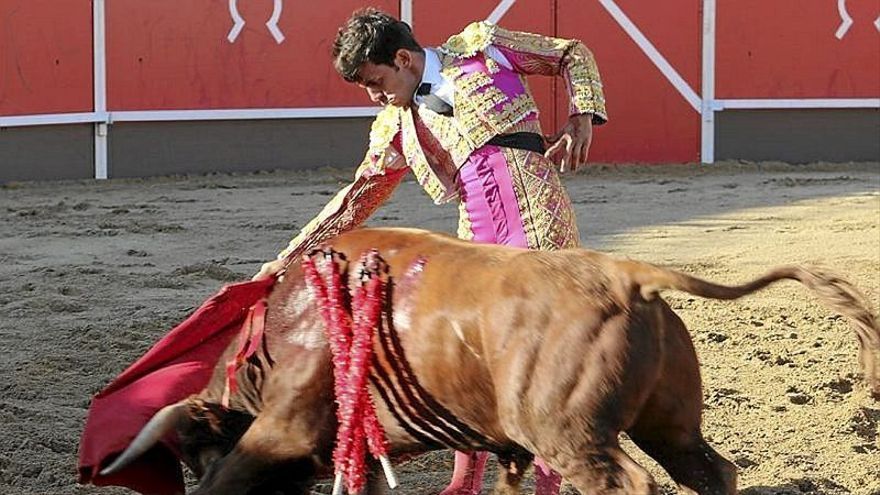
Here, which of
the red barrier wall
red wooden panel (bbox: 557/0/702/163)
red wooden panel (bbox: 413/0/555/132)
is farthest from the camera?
red wooden panel (bbox: 557/0/702/163)

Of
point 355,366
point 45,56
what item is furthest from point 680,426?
Answer: point 45,56

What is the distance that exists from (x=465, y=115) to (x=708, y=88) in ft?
22.4

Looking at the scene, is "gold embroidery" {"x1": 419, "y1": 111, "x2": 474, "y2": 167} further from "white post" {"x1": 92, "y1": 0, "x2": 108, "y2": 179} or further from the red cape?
"white post" {"x1": 92, "y1": 0, "x2": 108, "y2": 179}

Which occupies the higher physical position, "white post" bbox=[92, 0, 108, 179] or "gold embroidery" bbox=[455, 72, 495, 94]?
"gold embroidery" bbox=[455, 72, 495, 94]

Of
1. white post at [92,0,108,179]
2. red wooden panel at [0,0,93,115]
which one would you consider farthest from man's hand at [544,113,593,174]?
white post at [92,0,108,179]

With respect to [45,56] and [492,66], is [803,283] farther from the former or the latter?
[45,56]

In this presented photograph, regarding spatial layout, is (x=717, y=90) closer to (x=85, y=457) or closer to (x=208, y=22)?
(x=208, y=22)

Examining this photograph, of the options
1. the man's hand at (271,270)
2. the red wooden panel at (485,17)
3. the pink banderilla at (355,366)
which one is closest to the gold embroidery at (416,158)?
the man's hand at (271,270)

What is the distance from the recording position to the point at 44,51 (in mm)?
8406

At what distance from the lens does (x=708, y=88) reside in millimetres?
9898

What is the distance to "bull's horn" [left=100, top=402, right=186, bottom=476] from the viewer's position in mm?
2945

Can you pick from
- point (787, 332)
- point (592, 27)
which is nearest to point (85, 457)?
point (787, 332)

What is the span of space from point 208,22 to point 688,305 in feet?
14.4

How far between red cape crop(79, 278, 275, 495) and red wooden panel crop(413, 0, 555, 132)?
639 centimetres
